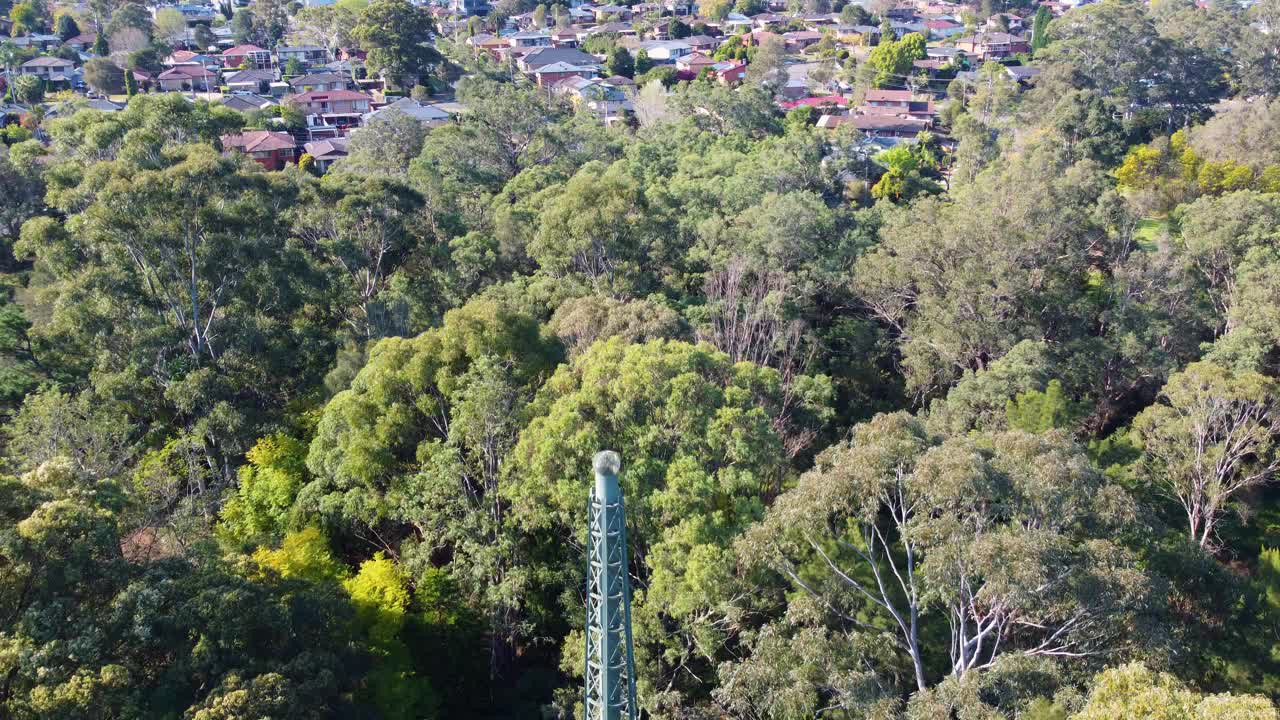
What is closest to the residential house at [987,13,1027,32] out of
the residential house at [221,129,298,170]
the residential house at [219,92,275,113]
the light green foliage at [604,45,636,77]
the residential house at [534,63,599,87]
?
the light green foliage at [604,45,636,77]

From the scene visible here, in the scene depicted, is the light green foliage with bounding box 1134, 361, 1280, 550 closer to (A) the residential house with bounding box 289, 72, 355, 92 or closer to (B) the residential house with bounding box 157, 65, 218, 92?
(A) the residential house with bounding box 289, 72, 355, 92

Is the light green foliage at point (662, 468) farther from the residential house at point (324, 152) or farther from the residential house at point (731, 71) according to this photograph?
the residential house at point (731, 71)

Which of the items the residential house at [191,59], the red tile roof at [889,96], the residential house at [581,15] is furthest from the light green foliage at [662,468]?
the residential house at [581,15]

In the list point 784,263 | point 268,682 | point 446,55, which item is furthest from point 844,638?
point 446,55

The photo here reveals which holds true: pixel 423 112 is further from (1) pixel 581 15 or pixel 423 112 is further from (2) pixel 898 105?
(1) pixel 581 15

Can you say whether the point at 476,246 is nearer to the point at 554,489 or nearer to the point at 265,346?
the point at 265,346

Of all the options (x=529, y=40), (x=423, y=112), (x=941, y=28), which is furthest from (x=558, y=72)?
(x=941, y=28)
